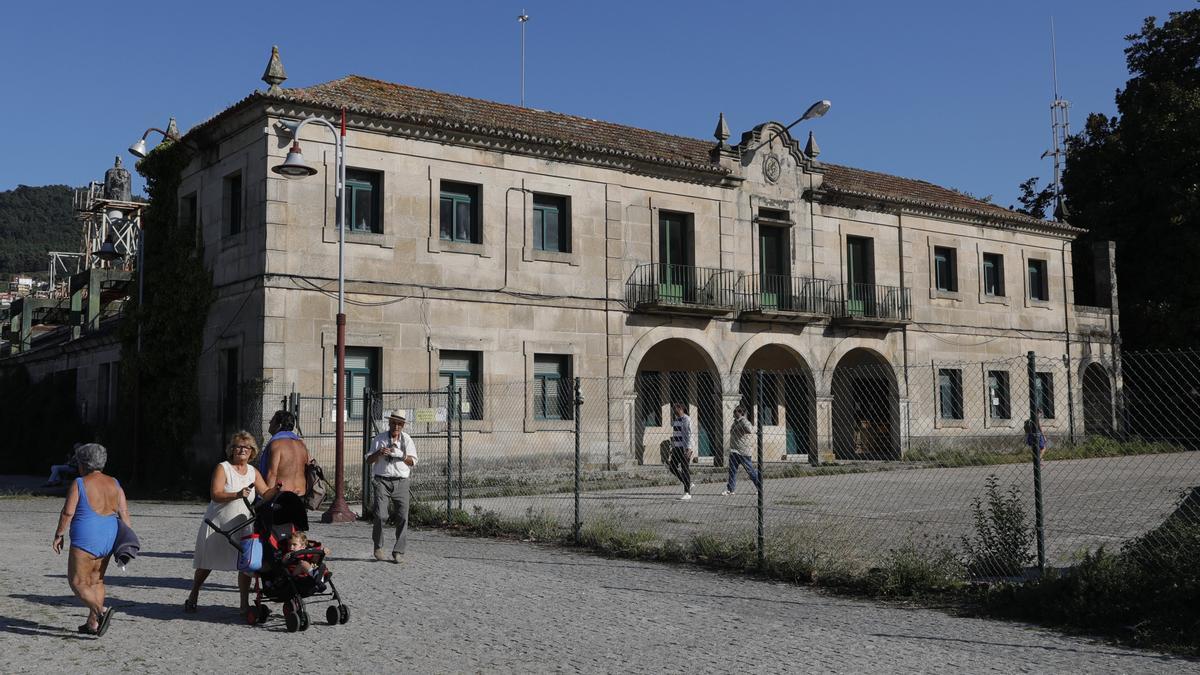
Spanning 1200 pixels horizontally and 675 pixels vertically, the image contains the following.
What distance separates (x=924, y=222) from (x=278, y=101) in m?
18.8

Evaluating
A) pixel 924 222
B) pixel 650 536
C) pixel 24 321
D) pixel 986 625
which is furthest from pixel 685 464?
pixel 24 321

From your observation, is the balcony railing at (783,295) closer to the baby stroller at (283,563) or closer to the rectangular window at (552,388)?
the rectangular window at (552,388)

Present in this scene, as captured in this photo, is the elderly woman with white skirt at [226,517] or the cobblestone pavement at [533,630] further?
the elderly woman with white skirt at [226,517]

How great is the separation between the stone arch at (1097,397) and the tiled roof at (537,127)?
23.1 ft

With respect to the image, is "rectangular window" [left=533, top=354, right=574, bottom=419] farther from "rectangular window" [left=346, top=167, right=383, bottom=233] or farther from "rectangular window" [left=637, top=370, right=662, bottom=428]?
"rectangular window" [left=346, top=167, right=383, bottom=233]

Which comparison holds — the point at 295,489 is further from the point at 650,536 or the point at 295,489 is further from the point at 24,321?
the point at 24,321

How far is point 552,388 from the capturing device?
75.3ft

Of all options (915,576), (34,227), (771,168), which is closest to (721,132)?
(771,168)

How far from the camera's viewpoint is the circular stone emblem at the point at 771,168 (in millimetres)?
27344

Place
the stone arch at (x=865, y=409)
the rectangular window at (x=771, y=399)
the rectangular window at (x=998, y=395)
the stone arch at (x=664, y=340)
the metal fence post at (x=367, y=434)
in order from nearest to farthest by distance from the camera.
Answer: the metal fence post at (x=367, y=434) < the stone arch at (x=664, y=340) < the rectangular window at (x=771, y=399) < the stone arch at (x=865, y=409) < the rectangular window at (x=998, y=395)

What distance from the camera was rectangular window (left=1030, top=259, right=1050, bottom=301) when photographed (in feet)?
110

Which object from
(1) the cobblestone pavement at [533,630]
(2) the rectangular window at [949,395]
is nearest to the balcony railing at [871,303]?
(2) the rectangular window at [949,395]

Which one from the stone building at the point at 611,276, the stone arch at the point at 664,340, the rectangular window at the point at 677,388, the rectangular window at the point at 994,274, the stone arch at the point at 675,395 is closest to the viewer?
the stone building at the point at 611,276

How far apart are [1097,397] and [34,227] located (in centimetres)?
12896
